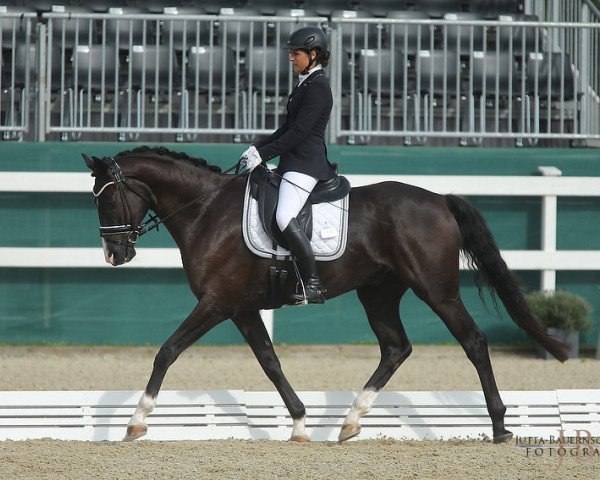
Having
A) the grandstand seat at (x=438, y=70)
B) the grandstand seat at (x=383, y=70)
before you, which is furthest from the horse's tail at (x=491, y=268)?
the grandstand seat at (x=438, y=70)

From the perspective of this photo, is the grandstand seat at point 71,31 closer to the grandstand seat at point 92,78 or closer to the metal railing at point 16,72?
the metal railing at point 16,72

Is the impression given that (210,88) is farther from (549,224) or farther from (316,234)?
(316,234)

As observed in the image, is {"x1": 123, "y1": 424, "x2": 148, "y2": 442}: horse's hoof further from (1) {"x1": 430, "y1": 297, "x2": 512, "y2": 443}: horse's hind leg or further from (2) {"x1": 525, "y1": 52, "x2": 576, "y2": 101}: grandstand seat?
→ (2) {"x1": 525, "y1": 52, "x2": 576, "y2": 101}: grandstand seat

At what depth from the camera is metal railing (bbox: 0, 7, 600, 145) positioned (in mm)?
→ 10172

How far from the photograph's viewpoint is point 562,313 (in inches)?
394

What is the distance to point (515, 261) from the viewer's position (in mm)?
10305

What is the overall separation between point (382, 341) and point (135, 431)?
1.62m

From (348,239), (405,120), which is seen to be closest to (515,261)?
(405,120)

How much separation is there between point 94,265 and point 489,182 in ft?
12.4

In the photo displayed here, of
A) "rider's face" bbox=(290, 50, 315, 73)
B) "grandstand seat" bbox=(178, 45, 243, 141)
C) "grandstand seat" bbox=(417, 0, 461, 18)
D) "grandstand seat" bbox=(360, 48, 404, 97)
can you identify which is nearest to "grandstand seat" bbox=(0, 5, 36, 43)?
"grandstand seat" bbox=(178, 45, 243, 141)

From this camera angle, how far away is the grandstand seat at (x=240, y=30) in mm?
10320

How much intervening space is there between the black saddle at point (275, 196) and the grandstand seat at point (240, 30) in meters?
3.97

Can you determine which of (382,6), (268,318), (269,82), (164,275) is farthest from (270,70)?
(382,6)

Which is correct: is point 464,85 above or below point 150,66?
below
